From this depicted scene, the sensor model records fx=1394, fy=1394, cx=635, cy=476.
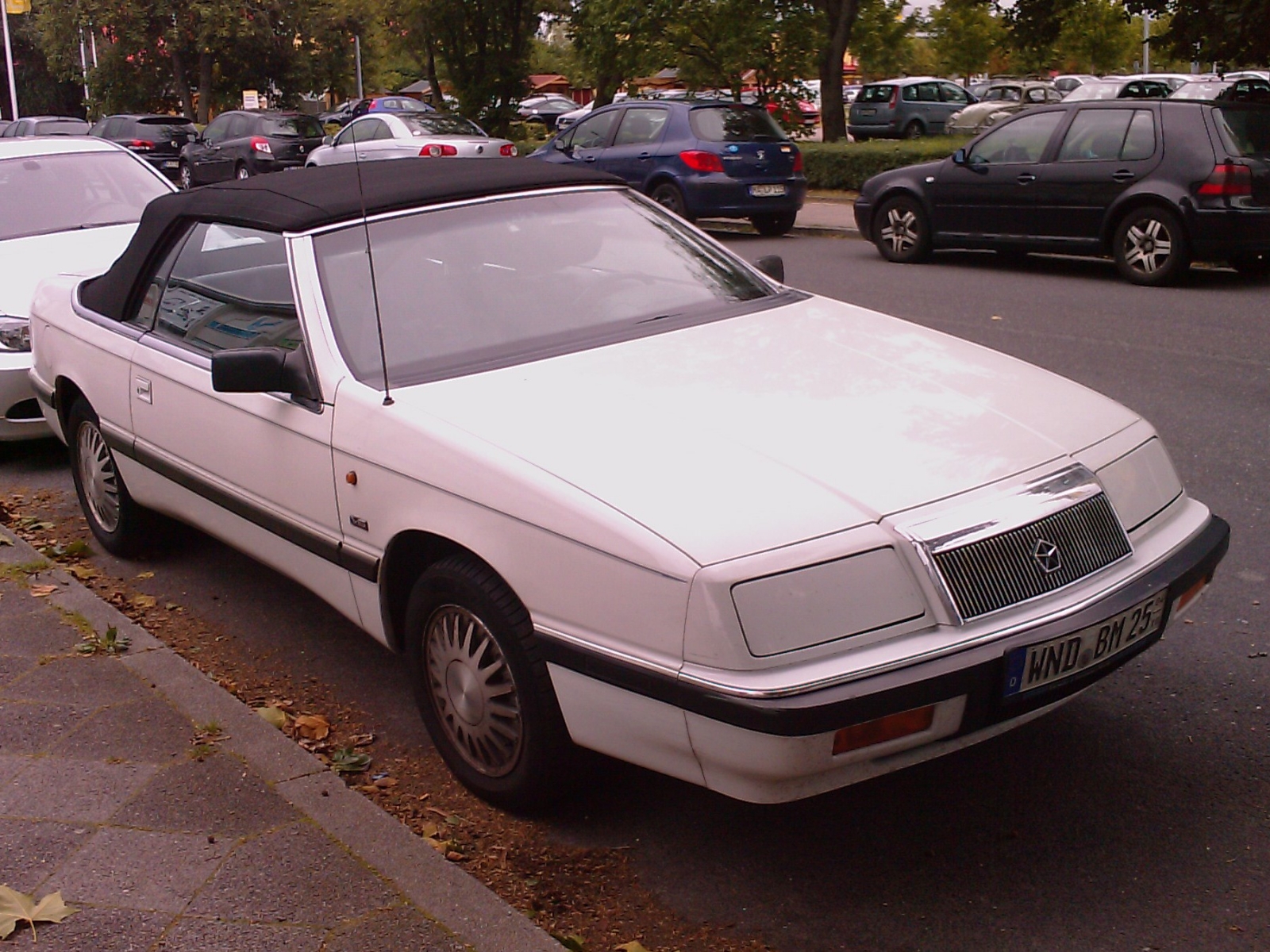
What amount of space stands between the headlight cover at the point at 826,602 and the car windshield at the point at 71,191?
6954 mm

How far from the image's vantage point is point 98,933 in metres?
2.97

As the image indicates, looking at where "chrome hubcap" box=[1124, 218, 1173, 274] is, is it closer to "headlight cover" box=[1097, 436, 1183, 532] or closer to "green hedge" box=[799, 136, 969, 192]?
"green hedge" box=[799, 136, 969, 192]

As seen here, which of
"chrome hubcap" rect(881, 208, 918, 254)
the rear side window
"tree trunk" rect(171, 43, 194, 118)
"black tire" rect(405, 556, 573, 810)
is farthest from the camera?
"tree trunk" rect(171, 43, 194, 118)

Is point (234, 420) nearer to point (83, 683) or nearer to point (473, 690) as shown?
point (83, 683)

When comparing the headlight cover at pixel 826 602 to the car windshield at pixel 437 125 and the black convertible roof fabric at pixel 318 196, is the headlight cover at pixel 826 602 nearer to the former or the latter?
the black convertible roof fabric at pixel 318 196

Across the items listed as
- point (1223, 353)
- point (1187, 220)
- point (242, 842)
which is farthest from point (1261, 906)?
point (1187, 220)

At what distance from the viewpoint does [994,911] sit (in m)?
3.12

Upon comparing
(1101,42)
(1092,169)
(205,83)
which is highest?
(1101,42)

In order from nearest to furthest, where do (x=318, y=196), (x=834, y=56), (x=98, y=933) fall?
(x=98, y=933) < (x=318, y=196) < (x=834, y=56)

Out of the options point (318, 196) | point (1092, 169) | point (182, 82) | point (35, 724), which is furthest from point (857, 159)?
point (182, 82)

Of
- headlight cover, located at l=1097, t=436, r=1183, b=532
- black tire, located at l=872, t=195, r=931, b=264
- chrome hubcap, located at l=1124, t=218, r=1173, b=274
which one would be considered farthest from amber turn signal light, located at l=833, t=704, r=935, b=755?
black tire, located at l=872, t=195, r=931, b=264

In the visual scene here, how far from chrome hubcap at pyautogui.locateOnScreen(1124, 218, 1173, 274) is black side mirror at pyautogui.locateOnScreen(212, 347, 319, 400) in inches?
389

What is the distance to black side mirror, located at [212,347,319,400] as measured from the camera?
3941 millimetres

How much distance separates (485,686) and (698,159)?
44.8ft
